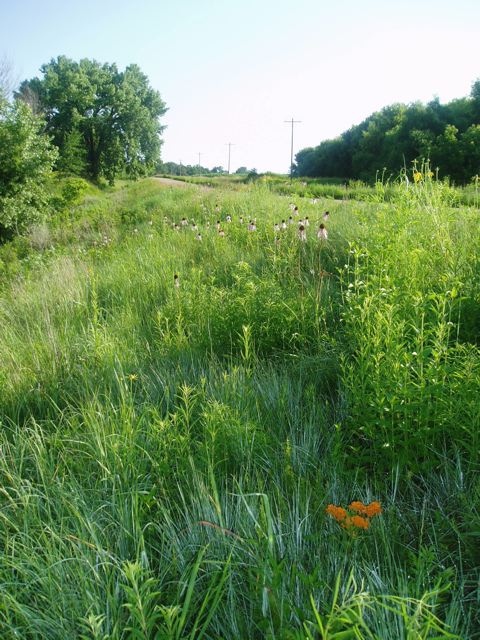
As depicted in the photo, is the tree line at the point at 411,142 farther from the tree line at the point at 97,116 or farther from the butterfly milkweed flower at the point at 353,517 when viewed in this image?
the butterfly milkweed flower at the point at 353,517

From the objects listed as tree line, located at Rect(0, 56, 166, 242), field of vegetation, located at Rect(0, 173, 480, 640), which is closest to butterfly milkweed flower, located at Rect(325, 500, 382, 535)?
field of vegetation, located at Rect(0, 173, 480, 640)

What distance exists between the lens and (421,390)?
1902 millimetres

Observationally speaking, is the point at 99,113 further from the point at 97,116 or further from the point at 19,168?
the point at 19,168

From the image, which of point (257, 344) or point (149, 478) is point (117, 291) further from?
point (149, 478)

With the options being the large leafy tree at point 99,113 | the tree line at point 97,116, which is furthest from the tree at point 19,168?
the large leafy tree at point 99,113

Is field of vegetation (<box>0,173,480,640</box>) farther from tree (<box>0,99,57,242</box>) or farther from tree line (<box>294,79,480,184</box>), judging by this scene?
tree line (<box>294,79,480,184</box>)

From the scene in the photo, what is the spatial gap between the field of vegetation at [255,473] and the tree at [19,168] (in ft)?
54.6

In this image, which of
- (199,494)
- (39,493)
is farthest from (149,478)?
(39,493)

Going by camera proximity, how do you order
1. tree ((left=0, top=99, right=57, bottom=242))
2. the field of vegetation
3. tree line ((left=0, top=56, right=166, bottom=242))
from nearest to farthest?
the field of vegetation
tree ((left=0, top=99, right=57, bottom=242))
tree line ((left=0, top=56, right=166, bottom=242))

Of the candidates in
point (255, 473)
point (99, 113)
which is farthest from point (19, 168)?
point (99, 113)

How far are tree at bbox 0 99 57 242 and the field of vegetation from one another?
16.7 metres

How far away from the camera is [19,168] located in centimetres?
1867

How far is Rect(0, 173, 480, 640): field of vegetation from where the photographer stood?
3.92 ft

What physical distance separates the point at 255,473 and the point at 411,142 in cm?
3380
